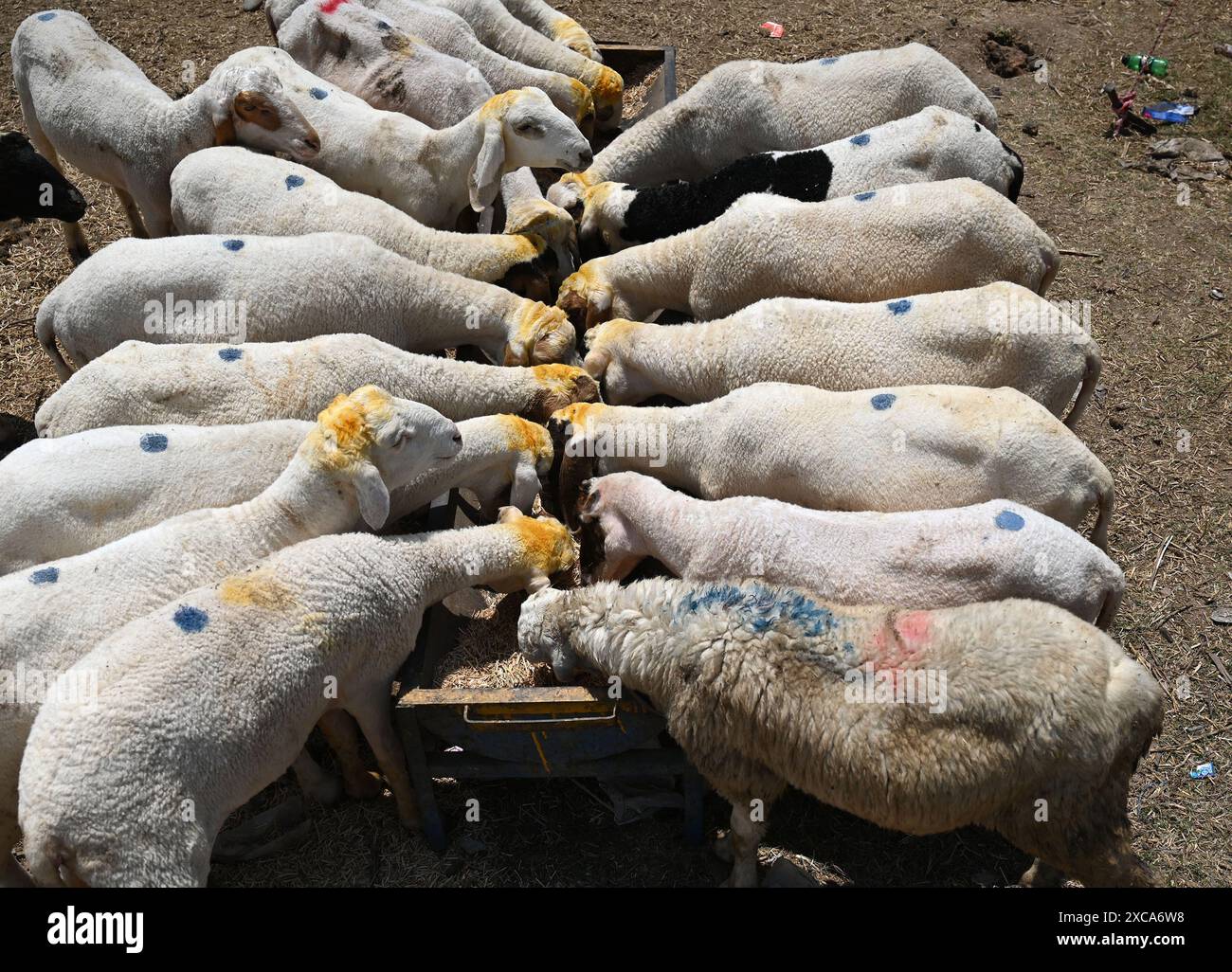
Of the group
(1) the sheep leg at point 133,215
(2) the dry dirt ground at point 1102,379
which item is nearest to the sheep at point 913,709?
(2) the dry dirt ground at point 1102,379

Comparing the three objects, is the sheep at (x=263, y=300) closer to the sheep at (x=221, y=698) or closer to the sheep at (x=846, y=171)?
the sheep at (x=846, y=171)

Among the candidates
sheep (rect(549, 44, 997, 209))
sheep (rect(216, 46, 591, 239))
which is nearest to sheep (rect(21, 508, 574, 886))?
sheep (rect(216, 46, 591, 239))

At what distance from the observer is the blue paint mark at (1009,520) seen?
437cm

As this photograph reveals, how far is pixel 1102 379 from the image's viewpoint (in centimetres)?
720

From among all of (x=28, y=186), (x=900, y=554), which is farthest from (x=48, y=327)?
(x=900, y=554)

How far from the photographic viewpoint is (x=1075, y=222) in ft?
28.3

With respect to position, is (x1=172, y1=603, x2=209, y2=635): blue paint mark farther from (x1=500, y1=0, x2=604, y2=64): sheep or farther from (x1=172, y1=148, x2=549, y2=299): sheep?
(x1=500, y1=0, x2=604, y2=64): sheep

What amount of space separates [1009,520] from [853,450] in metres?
0.83

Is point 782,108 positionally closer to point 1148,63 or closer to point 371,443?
point 371,443

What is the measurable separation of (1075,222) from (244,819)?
790 centimetres

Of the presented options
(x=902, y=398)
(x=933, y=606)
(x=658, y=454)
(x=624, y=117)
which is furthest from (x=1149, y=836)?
(x=624, y=117)

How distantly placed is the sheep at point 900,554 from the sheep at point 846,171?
2790 millimetres

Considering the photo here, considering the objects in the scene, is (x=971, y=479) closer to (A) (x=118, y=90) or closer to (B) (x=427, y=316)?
(B) (x=427, y=316)

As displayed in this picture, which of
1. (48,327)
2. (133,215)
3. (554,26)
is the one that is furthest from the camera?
(554,26)
